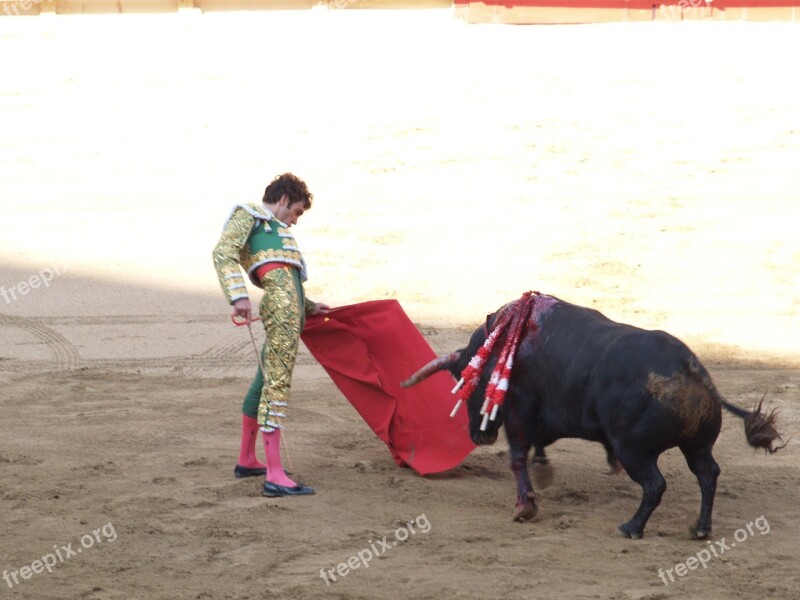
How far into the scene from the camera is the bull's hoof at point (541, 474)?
199 inches

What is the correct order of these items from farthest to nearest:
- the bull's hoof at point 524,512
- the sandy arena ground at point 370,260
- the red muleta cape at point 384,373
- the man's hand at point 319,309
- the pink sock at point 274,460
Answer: the red muleta cape at point 384,373
the man's hand at point 319,309
the pink sock at point 274,460
the bull's hoof at point 524,512
the sandy arena ground at point 370,260

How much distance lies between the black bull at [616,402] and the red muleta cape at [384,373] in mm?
487

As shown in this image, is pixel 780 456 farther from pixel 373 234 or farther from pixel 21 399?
pixel 373 234

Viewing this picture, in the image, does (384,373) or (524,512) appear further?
(384,373)

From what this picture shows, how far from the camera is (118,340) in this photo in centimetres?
777

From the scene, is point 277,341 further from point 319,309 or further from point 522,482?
point 522,482

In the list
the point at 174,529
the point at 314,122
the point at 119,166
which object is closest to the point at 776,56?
the point at 314,122

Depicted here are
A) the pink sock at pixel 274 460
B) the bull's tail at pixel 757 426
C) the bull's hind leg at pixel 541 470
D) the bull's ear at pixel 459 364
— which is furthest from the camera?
the bull's ear at pixel 459 364

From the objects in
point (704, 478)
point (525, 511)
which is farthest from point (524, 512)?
point (704, 478)

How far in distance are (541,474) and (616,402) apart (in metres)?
0.85

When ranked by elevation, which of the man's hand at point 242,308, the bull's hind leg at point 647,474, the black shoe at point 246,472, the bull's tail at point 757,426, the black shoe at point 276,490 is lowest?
the black shoe at point 246,472

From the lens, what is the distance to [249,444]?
16.9ft

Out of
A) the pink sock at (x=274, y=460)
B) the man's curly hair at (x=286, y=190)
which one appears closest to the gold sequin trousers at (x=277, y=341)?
the pink sock at (x=274, y=460)

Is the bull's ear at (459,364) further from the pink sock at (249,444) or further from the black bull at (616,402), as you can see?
the pink sock at (249,444)
